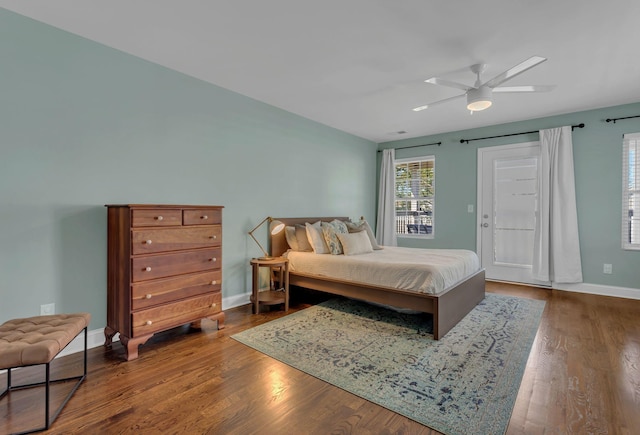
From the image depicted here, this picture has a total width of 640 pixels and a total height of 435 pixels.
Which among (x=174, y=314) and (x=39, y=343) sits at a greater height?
(x=39, y=343)

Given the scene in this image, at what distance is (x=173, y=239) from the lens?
2574 millimetres

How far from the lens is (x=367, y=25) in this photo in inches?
91.6

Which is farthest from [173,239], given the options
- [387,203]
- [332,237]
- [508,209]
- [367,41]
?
[508,209]

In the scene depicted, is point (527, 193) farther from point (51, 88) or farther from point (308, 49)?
point (51, 88)

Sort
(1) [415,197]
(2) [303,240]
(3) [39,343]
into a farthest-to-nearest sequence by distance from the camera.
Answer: (1) [415,197] < (2) [303,240] < (3) [39,343]

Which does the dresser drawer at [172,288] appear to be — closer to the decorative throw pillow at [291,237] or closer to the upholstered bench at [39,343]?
the upholstered bench at [39,343]

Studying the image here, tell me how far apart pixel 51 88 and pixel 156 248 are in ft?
4.76

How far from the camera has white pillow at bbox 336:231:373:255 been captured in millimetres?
3763

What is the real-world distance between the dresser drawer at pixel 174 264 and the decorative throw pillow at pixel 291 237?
130cm

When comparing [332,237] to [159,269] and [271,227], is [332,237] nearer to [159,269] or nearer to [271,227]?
[271,227]

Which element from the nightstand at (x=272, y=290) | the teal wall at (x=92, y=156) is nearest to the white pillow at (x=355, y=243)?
the nightstand at (x=272, y=290)

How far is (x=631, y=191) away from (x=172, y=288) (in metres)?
5.59

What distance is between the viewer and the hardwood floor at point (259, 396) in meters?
1.59

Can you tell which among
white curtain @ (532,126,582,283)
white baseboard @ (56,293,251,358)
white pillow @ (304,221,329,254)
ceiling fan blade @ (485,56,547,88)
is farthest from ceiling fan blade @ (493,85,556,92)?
white baseboard @ (56,293,251,358)
